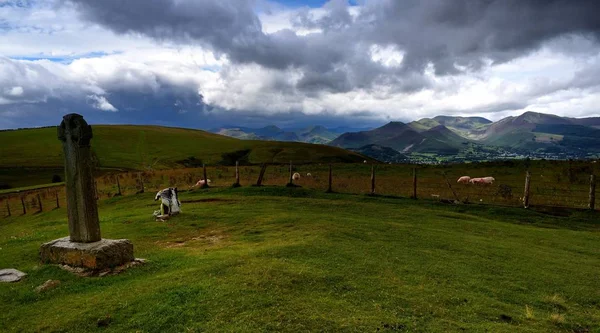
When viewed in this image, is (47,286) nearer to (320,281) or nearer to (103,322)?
(103,322)

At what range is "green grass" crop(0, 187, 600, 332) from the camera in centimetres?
908

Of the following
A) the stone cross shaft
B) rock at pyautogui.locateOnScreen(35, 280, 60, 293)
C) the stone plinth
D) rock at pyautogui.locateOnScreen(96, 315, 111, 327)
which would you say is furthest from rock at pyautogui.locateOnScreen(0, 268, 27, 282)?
rock at pyautogui.locateOnScreen(96, 315, 111, 327)

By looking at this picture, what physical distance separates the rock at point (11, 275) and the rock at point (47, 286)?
153 cm

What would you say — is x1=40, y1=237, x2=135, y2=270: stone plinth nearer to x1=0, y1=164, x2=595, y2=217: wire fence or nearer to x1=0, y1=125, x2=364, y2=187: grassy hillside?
x1=0, y1=164, x2=595, y2=217: wire fence

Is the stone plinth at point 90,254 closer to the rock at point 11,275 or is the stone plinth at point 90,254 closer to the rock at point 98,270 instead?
the rock at point 98,270

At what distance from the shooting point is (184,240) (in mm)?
18344

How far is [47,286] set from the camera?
1164 cm

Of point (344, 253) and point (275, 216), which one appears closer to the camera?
point (344, 253)

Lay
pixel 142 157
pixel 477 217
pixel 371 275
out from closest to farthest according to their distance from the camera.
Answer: pixel 371 275 < pixel 477 217 < pixel 142 157

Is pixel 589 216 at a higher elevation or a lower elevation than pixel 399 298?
lower

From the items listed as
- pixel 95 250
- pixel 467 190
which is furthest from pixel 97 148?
pixel 95 250

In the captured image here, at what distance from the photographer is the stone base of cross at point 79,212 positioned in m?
13.3

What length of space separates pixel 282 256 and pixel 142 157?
393 ft

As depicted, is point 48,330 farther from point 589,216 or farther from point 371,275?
point 589,216
